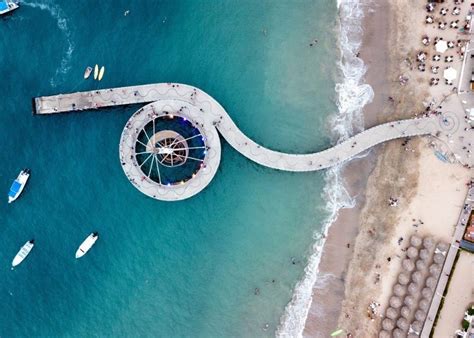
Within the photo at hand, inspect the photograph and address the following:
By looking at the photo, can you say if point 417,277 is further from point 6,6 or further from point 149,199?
point 6,6

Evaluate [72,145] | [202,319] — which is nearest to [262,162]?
[202,319]

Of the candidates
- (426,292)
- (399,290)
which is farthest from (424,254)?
(399,290)

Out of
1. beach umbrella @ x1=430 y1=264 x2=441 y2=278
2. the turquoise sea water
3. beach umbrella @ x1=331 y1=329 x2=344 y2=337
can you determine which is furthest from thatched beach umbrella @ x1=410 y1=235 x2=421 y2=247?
beach umbrella @ x1=331 y1=329 x2=344 y2=337

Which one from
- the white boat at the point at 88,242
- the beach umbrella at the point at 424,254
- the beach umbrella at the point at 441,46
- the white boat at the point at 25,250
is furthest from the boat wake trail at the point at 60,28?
the beach umbrella at the point at 424,254

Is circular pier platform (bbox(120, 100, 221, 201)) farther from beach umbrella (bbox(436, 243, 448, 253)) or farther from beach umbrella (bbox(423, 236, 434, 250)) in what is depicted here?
beach umbrella (bbox(436, 243, 448, 253))

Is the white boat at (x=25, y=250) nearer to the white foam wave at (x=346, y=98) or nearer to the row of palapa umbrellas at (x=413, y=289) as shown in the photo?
the white foam wave at (x=346, y=98)

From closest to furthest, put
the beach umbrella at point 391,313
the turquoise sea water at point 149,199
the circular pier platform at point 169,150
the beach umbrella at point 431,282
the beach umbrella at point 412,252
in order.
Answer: the beach umbrella at point 431,282 < the beach umbrella at point 412,252 < the beach umbrella at point 391,313 < the circular pier platform at point 169,150 < the turquoise sea water at point 149,199
